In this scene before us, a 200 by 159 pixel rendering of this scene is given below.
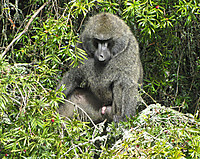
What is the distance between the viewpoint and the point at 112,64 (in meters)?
2.82

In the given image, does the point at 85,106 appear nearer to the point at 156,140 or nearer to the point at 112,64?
the point at 112,64

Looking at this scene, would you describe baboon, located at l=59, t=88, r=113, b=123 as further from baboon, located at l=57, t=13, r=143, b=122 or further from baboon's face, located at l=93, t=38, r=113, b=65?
baboon's face, located at l=93, t=38, r=113, b=65

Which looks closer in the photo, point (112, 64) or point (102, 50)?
point (102, 50)

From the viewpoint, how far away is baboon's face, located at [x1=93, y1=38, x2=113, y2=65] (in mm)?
2672

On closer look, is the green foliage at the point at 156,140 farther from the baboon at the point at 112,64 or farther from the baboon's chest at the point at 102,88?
the baboon's chest at the point at 102,88

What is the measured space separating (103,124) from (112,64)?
488 mm

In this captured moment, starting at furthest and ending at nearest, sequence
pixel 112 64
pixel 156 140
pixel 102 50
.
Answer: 1. pixel 112 64
2. pixel 102 50
3. pixel 156 140

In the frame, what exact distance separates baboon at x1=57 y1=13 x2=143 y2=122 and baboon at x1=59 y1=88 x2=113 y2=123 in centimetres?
8

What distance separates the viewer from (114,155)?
207 cm

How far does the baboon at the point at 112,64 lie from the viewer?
275 centimetres

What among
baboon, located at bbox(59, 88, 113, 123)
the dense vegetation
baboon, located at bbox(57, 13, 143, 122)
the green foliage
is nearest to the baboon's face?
baboon, located at bbox(57, 13, 143, 122)

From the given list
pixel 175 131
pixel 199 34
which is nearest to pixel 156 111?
pixel 175 131

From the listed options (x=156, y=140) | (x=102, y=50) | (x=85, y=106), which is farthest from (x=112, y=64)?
(x=156, y=140)

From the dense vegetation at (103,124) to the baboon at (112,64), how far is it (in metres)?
0.13
